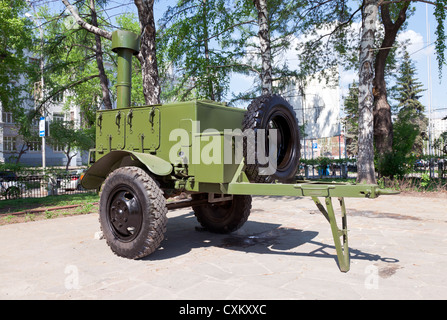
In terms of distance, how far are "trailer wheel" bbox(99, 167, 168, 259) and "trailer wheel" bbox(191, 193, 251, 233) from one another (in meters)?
1.73

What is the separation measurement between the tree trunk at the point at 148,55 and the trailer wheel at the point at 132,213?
541cm

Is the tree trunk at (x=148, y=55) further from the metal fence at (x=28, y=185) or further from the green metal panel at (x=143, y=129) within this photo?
the metal fence at (x=28, y=185)

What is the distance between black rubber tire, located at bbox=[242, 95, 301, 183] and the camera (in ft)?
15.3

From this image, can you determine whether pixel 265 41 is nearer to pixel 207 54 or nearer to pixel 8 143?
pixel 207 54

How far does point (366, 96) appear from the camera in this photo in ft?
42.2

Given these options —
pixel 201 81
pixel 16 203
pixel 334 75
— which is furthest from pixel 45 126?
pixel 334 75

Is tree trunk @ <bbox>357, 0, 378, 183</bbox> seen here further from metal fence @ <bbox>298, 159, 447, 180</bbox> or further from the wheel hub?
the wheel hub

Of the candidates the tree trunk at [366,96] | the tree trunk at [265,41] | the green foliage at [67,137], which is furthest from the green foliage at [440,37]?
the green foliage at [67,137]

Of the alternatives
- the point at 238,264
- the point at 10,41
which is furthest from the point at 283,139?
the point at 10,41

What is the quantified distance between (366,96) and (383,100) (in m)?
3.84

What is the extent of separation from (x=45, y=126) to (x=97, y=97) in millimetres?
13107

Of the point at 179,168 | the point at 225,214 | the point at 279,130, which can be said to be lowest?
the point at 225,214

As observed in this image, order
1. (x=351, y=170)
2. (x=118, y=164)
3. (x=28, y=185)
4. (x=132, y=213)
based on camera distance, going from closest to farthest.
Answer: (x=132, y=213)
(x=118, y=164)
(x=28, y=185)
(x=351, y=170)
